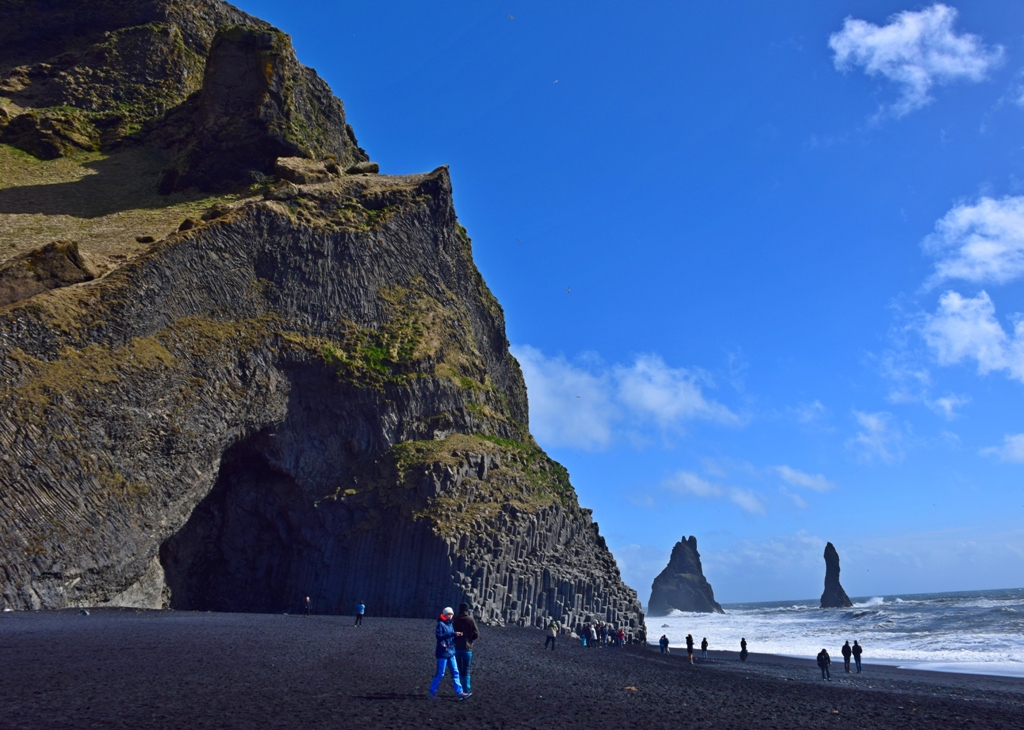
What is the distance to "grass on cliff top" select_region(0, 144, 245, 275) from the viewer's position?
43375 millimetres

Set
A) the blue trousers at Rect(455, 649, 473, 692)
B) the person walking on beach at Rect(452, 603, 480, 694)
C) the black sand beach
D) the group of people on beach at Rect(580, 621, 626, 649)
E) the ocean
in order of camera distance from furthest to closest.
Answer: the ocean → the group of people on beach at Rect(580, 621, 626, 649) → the blue trousers at Rect(455, 649, 473, 692) → the person walking on beach at Rect(452, 603, 480, 694) → the black sand beach

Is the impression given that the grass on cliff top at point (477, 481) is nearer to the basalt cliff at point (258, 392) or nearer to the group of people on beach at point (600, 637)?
the basalt cliff at point (258, 392)

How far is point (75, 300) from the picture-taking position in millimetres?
34625

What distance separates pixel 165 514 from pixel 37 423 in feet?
24.2

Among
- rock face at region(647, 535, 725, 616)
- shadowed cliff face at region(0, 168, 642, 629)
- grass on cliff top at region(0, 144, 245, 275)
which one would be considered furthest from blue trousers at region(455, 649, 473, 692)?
rock face at region(647, 535, 725, 616)

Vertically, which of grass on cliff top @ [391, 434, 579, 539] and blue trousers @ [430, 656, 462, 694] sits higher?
grass on cliff top @ [391, 434, 579, 539]

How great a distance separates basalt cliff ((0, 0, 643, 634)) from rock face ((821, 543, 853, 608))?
11063cm

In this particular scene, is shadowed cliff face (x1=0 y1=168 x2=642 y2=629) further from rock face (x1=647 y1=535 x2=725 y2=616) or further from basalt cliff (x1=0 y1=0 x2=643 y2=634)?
rock face (x1=647 y1=535 x2=725 y2=616)

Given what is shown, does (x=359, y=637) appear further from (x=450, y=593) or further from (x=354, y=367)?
(x=354, y=367)

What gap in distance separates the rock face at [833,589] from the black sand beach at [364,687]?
122 m

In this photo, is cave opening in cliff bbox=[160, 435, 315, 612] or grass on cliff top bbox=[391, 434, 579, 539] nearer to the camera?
grass on cliff top bbox=[391, 434, 579, 539]

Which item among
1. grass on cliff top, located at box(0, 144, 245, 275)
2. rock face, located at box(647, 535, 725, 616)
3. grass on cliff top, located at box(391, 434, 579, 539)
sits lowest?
rock face, located at box(647, 535, 725, 616)

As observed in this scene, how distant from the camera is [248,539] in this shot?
43.4 m

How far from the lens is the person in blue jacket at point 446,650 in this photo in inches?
543
